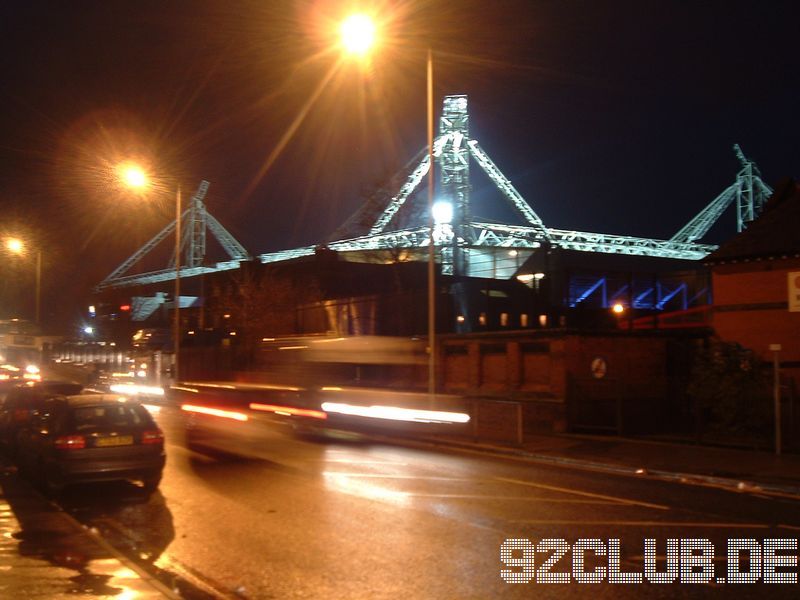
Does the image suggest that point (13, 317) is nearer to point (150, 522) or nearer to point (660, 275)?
point (660, 275)

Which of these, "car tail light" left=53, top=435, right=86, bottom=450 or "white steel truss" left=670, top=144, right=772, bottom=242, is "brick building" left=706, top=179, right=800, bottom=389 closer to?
"car tail light" left=53, top=435, right=86, bottom=450

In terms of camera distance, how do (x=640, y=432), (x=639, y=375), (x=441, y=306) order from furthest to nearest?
(x=441, y=306)
(x=639, y=375)
(x=640, y=432)

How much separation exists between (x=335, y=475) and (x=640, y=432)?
11.4 metres

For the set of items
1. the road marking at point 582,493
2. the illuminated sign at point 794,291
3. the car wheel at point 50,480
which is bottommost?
the road marking at point 582,493

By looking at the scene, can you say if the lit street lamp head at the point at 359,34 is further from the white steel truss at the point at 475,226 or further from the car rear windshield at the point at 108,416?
the white steel truss at the point at 475,226

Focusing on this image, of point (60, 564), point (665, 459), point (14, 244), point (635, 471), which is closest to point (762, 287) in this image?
point (665, 459)

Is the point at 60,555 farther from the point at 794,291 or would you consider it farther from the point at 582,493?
the point at 794,291

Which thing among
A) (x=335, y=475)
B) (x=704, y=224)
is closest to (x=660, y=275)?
(x=335, y=475)

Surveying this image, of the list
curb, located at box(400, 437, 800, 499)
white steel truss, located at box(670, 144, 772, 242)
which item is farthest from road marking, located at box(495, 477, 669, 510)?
white steel truss, located at box(670, 144, 772, 242)

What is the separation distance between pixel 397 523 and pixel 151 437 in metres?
4.36

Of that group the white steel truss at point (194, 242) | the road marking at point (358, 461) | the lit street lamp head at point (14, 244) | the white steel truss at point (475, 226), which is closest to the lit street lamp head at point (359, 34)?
the road marking at point (358, 461)

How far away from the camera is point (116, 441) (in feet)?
39.1

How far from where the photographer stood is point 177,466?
15.2 metres

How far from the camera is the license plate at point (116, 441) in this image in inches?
465
